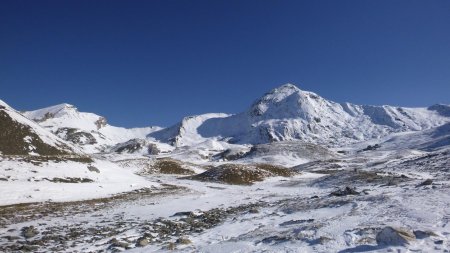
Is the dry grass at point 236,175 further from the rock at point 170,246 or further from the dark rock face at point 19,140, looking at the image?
the rock at point 170,246

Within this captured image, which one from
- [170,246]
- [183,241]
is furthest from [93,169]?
[170,246]

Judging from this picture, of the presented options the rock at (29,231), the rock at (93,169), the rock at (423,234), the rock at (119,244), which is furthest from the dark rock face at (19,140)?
the rock at (423,234)

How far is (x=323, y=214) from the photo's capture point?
2203cm

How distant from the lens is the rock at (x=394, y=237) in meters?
13.0

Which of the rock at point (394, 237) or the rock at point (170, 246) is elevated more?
the rock at point (170, 246)

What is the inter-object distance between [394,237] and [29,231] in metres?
16.4

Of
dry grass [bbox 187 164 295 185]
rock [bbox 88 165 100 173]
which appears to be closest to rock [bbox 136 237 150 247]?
rock [bbox 88 165 100 173]

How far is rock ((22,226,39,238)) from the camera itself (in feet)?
62.2

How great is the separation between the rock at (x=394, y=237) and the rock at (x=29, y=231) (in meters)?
15.4

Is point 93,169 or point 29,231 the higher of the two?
point 93,169

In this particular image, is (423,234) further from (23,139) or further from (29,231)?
(23,139)

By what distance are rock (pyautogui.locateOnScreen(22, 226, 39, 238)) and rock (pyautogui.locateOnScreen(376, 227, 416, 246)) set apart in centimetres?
1539

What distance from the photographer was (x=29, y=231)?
63.8 ft

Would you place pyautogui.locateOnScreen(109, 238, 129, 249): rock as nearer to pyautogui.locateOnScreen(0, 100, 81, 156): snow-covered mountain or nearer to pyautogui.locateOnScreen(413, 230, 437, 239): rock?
pyautogui.locateOnScreen(413, 230, 437, 239): rock
